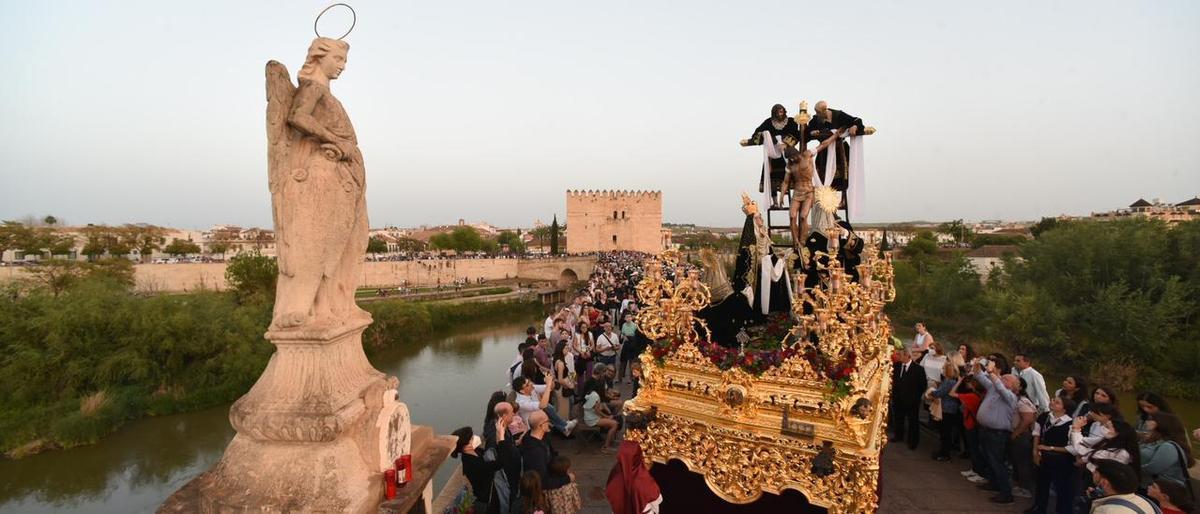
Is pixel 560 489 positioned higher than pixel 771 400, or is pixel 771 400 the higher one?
pixel 771 400

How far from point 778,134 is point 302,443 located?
4.63m

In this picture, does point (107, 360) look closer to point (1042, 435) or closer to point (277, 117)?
point (277, 117)

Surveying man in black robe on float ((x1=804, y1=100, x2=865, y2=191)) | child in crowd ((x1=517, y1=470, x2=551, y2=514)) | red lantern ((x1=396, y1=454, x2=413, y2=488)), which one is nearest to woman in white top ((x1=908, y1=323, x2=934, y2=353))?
man in black robe on float ((x1=804, y1=100, x2=865, y2=191))

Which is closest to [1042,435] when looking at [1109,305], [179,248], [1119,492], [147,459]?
[1119,492]

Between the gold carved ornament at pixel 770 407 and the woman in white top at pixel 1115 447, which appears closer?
the gold carved ornament at pixel 770 407

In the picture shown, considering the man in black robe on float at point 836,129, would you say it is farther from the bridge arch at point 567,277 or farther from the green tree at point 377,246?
the green tree at point 377,246

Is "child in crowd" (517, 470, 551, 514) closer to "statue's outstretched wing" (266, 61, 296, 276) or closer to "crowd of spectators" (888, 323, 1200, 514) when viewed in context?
"statue's outstretched wing" (266, 61, 296, 276)

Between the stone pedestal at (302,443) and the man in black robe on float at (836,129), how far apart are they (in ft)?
14.5

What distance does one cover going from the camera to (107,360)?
44.4 ft

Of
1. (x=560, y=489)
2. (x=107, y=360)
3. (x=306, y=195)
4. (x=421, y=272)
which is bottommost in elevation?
(x=107, y=360)

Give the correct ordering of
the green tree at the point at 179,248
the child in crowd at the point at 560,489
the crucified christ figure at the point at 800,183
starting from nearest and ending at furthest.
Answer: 1. the child in crowd at the point at 560,489
2. the crucified christ figure at the point at 800,183
3. the green tree at the point at 179,248

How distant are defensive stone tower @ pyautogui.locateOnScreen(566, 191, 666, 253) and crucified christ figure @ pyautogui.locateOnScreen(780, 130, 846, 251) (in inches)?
2124

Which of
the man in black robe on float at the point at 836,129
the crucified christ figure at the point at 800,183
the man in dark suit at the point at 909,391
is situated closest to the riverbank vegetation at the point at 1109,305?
the man in dark suit at the point at 909,391

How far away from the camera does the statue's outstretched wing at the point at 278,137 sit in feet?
9.58
